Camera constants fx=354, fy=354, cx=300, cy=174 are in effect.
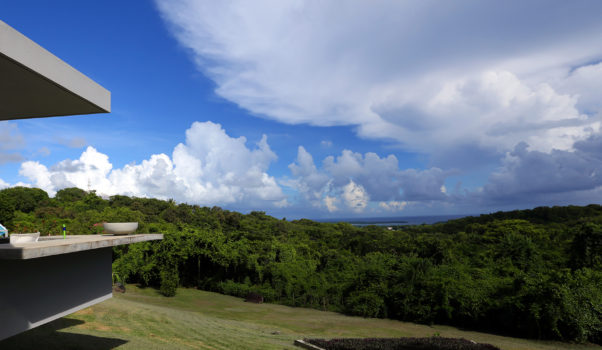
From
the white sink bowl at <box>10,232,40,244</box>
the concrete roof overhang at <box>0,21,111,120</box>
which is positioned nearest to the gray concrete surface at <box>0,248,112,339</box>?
the white sink bowl at <box>10,232,40,244</box>

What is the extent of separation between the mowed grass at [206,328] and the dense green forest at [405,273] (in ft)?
2.78

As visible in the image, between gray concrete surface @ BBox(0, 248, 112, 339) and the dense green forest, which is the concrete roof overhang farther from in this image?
the dense green forest

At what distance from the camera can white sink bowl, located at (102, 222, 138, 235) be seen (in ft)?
20.2

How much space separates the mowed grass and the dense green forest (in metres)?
0.85

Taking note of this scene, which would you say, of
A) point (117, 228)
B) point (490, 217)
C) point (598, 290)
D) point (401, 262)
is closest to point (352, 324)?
point (401, 262)

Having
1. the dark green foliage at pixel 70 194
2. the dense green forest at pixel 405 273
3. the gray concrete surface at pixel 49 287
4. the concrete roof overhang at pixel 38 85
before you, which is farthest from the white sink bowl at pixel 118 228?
the dark green foliage at pixel 70 194

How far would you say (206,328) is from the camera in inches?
462

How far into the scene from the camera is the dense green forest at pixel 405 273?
1377cm

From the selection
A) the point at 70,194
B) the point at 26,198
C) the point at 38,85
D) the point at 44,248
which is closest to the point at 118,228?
the point at 44,248

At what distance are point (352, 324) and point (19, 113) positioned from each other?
14.0 meters

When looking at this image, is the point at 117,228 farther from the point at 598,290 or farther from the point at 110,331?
the point at 598,290

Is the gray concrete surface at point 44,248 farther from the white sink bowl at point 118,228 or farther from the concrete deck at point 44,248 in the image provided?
the white sink bowl at point 118,228

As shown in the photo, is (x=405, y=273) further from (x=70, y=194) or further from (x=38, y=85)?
(x=70, y=194)

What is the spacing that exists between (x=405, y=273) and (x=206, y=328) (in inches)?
393
